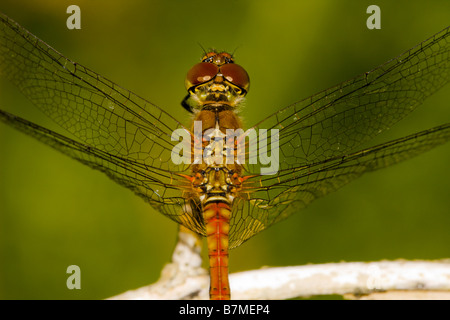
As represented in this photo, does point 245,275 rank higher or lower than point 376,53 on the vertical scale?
lower

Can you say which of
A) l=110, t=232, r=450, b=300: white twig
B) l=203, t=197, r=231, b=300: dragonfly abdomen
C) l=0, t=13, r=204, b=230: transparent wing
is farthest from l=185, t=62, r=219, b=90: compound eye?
l=110, t=232, r=450, b=300: white twig

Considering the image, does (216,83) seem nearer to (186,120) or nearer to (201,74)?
(201,74)

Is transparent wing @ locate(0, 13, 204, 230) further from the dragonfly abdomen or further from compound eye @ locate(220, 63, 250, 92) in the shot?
compound eye @ locate(220, 63, 250, 92)

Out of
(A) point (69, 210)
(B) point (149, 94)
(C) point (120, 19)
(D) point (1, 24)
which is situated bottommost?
(A) point (69, 210)

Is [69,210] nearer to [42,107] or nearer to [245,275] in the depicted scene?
[42,107]

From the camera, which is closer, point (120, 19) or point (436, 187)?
point (436, 187)
